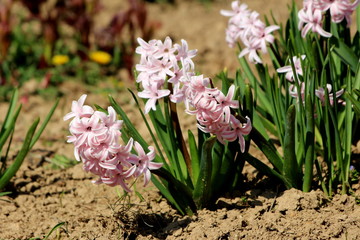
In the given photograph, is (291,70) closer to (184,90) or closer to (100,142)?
(184,90)

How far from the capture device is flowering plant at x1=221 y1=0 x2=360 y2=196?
7.98 feet

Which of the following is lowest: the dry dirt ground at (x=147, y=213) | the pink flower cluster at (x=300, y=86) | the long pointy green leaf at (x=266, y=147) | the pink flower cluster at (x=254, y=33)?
the dry dirt ground at (x=147, y=213)

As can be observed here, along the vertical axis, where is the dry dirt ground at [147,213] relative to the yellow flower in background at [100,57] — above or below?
below

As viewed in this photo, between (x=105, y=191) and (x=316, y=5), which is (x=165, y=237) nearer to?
(x=105, y=191)

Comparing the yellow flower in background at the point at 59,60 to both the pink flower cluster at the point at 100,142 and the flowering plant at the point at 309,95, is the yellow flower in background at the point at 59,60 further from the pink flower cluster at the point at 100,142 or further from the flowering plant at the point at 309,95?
the pink flower cluster at the point at 100,142

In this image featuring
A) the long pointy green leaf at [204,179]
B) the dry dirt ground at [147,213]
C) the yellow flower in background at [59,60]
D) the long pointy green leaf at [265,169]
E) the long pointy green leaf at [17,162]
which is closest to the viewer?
the long pointy green leaf at [204,179]

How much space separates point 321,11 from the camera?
2.61 meters

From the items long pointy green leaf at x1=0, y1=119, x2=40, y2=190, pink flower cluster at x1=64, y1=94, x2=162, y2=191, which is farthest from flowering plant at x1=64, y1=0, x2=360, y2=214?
long pointy green leaf at x1=0, y1=119, x2=40, y2=190

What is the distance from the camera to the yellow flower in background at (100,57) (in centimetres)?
451

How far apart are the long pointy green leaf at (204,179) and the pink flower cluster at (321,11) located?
787 millimetres

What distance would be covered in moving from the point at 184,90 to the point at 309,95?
50 centimetres

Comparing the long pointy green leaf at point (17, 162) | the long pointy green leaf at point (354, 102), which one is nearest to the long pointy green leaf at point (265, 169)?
the long pointy green leaf at point (354, 102)

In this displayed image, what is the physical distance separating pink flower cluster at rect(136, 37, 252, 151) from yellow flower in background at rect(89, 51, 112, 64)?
7.34 feet

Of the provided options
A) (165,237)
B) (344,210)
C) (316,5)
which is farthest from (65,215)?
(316,5)
